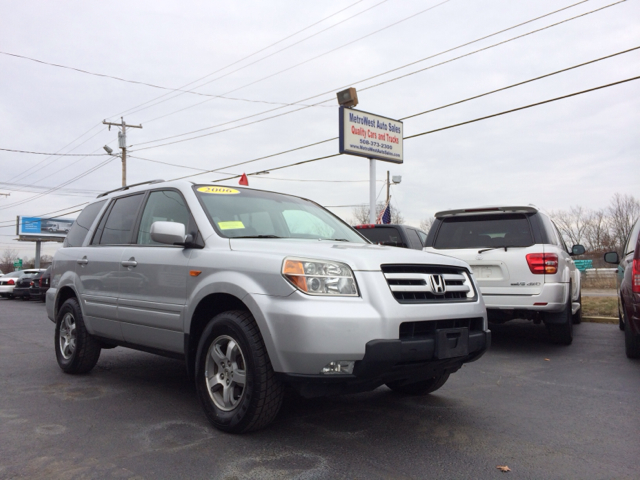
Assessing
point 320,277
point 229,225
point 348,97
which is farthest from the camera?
point 348,97

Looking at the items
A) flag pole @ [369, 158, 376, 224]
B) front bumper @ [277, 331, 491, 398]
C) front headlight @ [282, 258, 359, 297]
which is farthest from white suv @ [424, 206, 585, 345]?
flag pole @ [369, 158, 376, 224]

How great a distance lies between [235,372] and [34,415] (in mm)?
1800

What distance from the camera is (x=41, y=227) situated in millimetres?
59719

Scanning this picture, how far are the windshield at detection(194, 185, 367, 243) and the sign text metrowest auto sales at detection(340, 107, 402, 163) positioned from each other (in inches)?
516

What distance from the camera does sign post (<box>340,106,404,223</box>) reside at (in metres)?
18.1

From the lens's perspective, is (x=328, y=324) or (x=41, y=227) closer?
(x=328, y=324)

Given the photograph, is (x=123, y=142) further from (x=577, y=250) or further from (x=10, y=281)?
(x=577, y=250)

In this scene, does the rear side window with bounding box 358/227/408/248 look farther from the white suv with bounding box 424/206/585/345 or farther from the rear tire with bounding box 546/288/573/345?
the rear tire with bounding box 546/288/573/345

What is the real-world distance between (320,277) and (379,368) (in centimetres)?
66

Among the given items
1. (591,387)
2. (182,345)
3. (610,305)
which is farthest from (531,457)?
(610,305)

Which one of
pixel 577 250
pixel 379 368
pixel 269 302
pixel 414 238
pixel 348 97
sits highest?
pixel 348 97

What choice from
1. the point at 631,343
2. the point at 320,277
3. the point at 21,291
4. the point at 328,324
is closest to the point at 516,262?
the point at 631,343

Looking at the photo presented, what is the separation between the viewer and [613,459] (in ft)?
10.8

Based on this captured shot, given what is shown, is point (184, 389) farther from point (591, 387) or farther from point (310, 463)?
point (591, 387)
